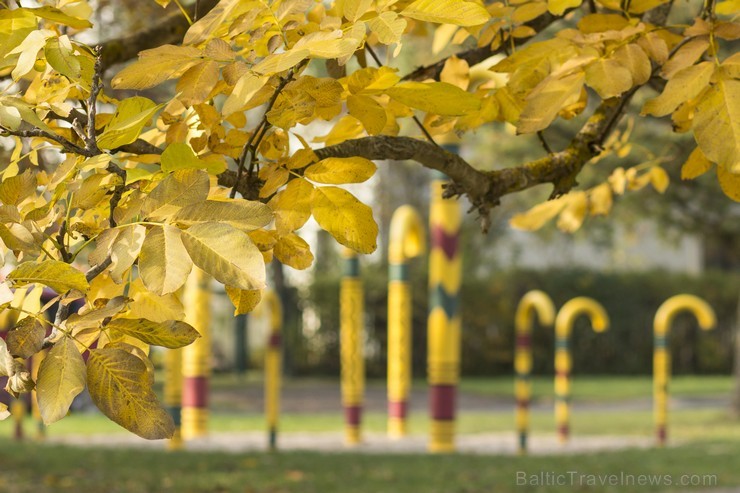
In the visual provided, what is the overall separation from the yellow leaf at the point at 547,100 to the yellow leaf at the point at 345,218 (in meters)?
0.28

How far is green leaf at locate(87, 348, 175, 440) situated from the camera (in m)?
1.03

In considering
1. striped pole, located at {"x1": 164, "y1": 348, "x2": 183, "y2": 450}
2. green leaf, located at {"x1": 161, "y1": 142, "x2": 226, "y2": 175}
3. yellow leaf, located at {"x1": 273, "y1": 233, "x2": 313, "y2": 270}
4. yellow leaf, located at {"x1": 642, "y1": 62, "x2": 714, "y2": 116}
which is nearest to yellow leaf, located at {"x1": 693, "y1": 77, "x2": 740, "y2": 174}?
yellow leaf, located at {"x1": 642, "y1": 62, "x2": 714, "y2": 116}

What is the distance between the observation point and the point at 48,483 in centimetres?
631

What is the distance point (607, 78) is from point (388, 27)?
1.50 feet

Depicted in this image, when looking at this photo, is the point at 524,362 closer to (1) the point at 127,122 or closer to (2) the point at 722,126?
(2) the point at 722,126

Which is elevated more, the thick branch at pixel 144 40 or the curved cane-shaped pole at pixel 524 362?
the thick branch at pixel 144 40

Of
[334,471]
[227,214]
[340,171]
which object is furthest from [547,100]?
[334,471]

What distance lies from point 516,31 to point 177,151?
3.66ft

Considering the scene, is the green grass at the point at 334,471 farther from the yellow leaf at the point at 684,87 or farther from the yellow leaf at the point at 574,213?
the yellow leaf at the point at 684,87

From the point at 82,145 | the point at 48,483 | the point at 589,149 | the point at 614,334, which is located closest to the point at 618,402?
the point at 614,334

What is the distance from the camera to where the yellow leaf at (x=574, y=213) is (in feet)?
8.91

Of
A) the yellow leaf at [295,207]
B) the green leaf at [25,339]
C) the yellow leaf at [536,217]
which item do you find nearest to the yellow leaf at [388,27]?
the yellow leaf at [295,207]

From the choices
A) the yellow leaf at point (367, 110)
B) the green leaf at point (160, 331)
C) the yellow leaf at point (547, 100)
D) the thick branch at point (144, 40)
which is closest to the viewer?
the green leaf at point (160, 331)

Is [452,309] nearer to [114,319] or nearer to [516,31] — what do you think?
[516,31]
